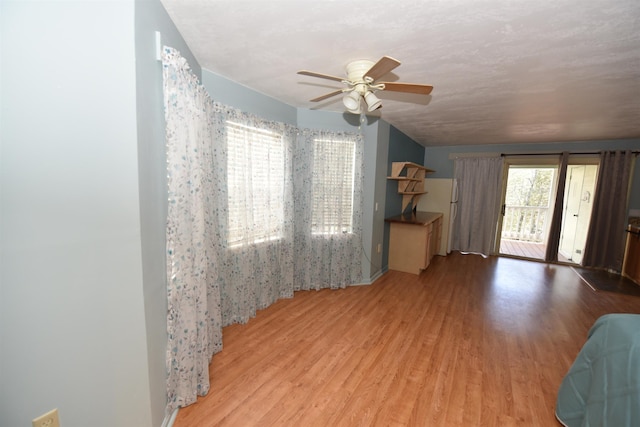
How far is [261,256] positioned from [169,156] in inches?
61.6

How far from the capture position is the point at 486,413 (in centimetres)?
161

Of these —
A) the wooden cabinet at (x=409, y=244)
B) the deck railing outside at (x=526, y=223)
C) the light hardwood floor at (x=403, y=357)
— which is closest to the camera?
the light hardwood floor at (x=403, y=357)

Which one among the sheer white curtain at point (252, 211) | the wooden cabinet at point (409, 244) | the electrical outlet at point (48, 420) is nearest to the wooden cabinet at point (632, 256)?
the wooden cabinet at point (409, 244)

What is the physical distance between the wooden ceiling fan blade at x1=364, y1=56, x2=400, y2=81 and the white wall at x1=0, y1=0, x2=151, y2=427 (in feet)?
3.87

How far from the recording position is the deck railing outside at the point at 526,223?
598cm

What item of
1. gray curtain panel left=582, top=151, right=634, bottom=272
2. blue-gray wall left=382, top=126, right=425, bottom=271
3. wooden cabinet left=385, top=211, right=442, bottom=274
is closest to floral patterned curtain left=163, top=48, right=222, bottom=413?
blue-gray wall left=382, top=126, right=425, bottom=271

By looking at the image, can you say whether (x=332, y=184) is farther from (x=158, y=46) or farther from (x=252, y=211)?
(x=158, y=46)

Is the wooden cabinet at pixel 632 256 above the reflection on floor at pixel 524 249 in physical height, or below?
above

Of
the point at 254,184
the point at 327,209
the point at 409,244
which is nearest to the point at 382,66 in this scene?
the point at 254,184

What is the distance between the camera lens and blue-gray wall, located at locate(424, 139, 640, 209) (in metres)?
4.22

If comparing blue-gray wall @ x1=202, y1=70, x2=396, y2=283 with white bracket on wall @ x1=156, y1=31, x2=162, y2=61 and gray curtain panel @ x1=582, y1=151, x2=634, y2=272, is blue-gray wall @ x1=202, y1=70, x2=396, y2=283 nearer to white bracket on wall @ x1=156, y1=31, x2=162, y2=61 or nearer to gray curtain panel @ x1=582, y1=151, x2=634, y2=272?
white bracket on wall @ x1=156, y1=31, x2=162, y2=61

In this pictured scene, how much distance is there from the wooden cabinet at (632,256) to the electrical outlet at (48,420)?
6520 mm

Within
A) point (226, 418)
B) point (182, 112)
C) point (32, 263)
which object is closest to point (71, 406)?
point (32, 263)

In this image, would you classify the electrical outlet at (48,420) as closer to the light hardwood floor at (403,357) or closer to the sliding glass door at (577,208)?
the light hardwood floor at (403,357)
